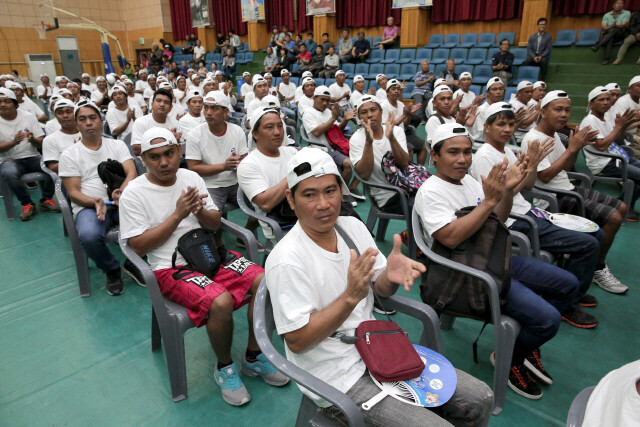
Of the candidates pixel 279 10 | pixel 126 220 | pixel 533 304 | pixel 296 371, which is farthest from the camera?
pixel 279 10

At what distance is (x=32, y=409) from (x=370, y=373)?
185 cm

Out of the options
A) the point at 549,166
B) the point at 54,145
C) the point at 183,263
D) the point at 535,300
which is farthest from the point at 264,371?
the point at 54,145

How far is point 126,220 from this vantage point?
7.02 feet

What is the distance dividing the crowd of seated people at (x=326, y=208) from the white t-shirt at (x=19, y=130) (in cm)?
1

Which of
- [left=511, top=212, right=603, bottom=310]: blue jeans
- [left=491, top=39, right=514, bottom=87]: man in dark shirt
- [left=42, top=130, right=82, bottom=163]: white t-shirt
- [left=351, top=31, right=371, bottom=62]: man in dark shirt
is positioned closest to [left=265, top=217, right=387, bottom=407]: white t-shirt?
[left=511, top=212, right=603, bottom=310]: blue jeans

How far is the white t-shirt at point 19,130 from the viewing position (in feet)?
14.3

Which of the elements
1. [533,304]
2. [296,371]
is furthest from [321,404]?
[533,304]

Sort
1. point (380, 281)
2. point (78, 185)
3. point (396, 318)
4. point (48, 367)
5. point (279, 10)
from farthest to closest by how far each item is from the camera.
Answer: point (279, 10) → point (78, 185) → point (396, 318) → point (48, 367) → point (380, 281)

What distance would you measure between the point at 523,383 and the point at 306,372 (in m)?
1.42

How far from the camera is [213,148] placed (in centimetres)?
361

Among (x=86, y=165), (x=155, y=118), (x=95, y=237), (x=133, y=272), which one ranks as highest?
(x=155, y=118)

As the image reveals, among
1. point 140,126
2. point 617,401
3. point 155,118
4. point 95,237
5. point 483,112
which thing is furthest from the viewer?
point 483,112

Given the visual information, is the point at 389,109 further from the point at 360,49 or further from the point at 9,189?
the point at 360,49

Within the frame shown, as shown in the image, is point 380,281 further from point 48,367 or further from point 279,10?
point 279,10
